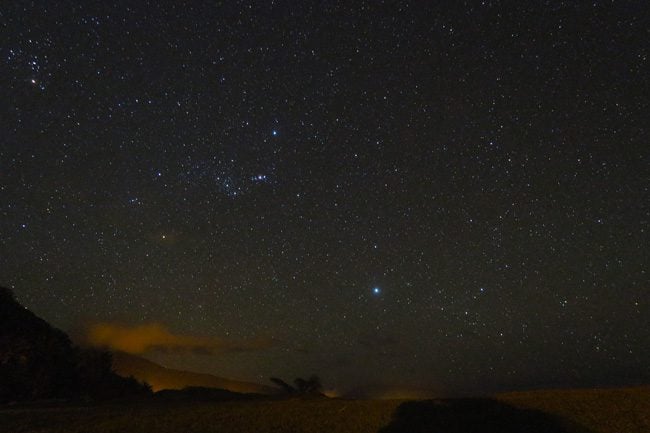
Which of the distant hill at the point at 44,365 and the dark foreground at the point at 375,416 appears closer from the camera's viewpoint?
the dark foreground at the point at 375,416

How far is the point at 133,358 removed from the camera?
82188 millimetres

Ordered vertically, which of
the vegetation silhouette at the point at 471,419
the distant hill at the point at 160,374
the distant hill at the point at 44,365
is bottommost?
the vegetation silhouette at the point at 471,419

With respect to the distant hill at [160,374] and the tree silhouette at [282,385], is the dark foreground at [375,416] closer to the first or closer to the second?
the tree silhouette at [282,385]

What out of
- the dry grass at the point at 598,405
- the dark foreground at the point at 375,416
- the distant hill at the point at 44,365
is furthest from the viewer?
the distant hill at the point at 44,365

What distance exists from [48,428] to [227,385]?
73.4m

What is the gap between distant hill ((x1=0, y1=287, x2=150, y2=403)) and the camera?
23266 millimetres

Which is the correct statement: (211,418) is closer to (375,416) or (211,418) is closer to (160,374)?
(375,416)

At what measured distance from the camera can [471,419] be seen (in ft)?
45.4

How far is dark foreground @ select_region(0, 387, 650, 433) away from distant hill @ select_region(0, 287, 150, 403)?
722 centimetres

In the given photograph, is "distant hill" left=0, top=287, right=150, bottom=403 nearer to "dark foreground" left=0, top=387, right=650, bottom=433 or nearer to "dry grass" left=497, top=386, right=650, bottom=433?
"dark foreground" left=0, top=387, right=650, bottom=433

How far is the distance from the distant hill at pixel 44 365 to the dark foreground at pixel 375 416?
7.22 meters

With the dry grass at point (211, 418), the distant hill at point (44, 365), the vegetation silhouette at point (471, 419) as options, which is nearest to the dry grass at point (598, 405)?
the vegetation silhouette at point (471, 419)

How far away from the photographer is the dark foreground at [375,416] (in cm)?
1333

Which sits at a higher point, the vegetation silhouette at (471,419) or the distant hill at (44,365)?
the distant hill at (44,365)
